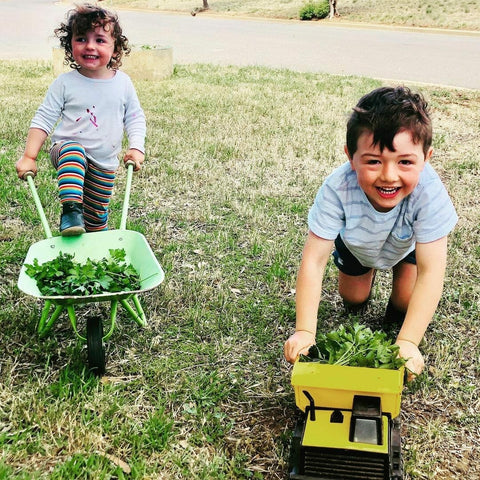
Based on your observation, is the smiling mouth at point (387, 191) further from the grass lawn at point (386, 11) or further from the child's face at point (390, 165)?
the grass lawn at point (386, 11)

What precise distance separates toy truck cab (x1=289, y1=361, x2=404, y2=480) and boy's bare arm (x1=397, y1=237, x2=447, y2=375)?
311 millimetres

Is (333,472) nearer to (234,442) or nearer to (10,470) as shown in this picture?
(234,442)

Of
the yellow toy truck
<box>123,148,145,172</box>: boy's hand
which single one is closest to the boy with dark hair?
the yellow toy truck

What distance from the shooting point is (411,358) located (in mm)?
2295

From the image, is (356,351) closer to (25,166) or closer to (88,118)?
(25,166)

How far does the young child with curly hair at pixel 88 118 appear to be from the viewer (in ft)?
10.7

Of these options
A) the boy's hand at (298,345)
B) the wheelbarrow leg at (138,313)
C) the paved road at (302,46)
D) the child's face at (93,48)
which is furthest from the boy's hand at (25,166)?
the paved road at (302,46)

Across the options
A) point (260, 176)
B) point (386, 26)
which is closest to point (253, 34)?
point (386, 26)

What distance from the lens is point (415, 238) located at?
271cm

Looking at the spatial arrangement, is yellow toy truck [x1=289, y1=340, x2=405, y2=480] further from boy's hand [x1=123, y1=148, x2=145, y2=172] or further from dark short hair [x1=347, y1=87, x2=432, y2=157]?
boy's hand [x1=123, y1=148, x2=145, y2=172]

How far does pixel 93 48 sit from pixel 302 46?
1201cm

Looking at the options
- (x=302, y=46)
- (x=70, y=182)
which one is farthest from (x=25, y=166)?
(x=302, y=46)

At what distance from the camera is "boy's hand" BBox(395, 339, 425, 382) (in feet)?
7.47

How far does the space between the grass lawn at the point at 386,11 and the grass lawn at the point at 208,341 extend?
13655 millimetres
